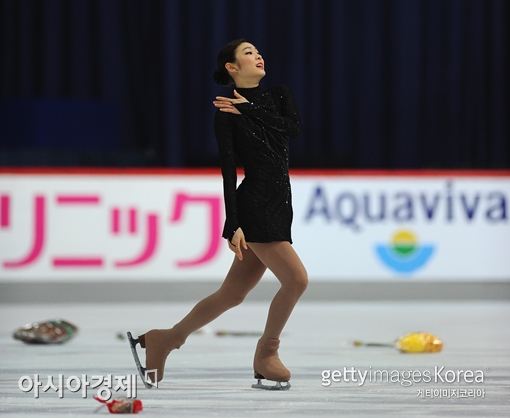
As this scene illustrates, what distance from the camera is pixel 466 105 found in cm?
878

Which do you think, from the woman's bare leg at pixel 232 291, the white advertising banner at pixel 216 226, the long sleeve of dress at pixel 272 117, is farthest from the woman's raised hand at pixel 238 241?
the white advertising banner at pixel 216 226

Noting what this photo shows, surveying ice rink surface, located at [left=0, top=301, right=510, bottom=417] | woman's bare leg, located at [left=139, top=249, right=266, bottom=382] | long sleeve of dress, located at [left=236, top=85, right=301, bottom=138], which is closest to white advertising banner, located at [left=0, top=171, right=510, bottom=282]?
ice rink surface, located at [left=0, top=301, right=510, bottom=417]

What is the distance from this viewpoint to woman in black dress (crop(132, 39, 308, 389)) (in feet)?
9.36

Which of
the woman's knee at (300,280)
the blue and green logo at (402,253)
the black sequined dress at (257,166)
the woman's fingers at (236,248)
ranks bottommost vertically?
the blue and green logo at (402,253)

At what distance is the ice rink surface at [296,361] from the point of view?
2.63 m

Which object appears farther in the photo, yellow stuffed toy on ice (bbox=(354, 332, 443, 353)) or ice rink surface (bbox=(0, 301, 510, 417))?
yellow stuffed toy on ice (bbox=(354, 332, 443, 353))

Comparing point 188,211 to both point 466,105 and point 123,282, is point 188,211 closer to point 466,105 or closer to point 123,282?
point 123,282

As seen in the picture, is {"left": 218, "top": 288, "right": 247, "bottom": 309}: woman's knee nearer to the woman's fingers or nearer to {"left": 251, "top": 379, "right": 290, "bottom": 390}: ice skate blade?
the woman's fingers

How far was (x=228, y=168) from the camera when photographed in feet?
9.44

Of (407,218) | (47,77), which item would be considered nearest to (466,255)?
(407,218)

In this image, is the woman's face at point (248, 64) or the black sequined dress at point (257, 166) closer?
the black sequined dress at point (257, 166)

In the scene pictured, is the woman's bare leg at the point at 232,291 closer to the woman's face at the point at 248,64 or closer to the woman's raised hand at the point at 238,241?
the woman's raised hand at the point at 238,241

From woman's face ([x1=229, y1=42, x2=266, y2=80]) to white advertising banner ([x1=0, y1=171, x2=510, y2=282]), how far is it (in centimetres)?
308

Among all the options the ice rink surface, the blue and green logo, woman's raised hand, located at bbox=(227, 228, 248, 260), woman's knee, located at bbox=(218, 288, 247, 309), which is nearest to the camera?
the ice rink surface
